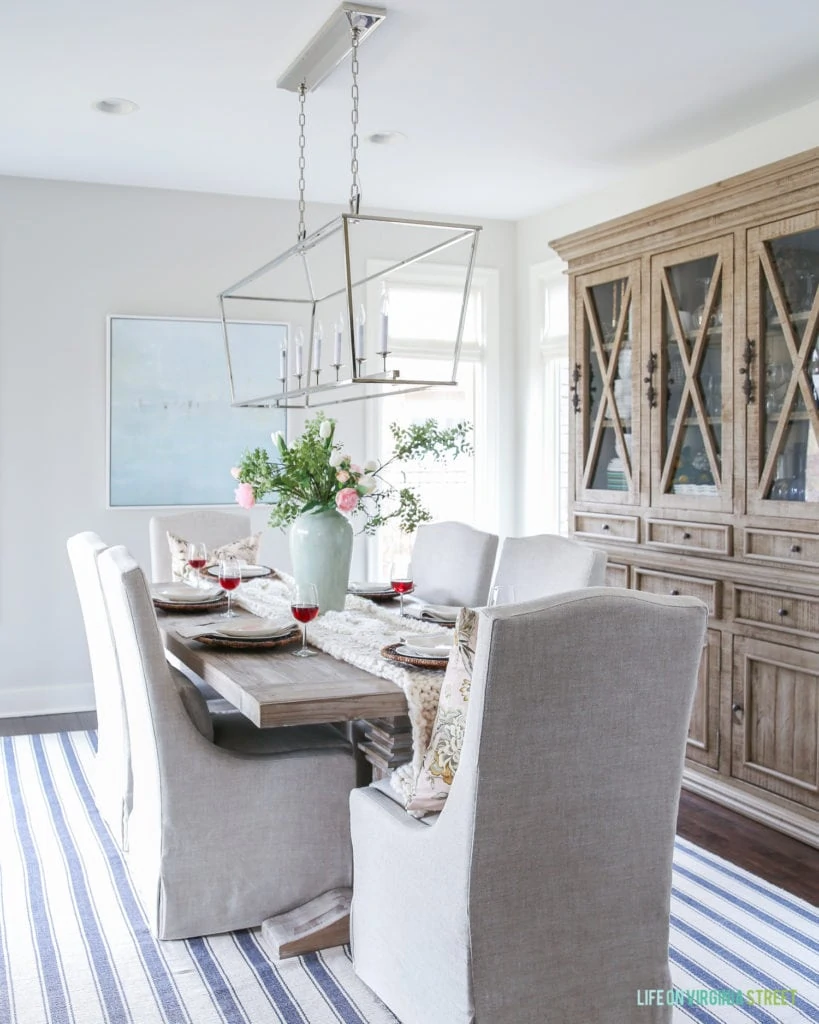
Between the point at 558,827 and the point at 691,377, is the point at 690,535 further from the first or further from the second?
the point at 558,827

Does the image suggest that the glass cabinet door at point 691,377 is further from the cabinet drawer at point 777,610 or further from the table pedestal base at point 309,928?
the table pedestal base at point 309,928

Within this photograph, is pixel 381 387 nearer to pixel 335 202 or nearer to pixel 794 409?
pixel 335 202

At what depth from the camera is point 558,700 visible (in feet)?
6.04

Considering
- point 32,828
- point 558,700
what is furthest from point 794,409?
point 32,828

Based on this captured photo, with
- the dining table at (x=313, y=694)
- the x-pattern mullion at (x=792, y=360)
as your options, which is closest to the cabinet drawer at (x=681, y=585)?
the x-pattern mullion at (x=792, y=360)

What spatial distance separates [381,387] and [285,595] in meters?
2.27

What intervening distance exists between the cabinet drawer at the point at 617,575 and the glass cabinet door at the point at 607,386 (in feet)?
0.89

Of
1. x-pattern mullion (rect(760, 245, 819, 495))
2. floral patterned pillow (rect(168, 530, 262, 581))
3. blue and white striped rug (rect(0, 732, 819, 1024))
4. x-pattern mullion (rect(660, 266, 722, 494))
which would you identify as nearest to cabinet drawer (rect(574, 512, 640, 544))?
x-pattern mullion (rect(660, 266, 722, 494))

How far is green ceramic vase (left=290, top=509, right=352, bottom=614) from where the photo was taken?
325 cm

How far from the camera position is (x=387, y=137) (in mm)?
4379

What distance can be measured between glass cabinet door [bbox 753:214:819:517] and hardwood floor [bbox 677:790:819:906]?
3.58 ft

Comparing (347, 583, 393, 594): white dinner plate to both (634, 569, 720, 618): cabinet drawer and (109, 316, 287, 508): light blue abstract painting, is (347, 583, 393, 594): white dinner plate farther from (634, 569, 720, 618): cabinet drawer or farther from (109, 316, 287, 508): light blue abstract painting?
(109, 316, 287, 508): light blue abstract painting

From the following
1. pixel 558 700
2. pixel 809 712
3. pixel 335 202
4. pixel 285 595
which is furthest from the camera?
pixel 335 202

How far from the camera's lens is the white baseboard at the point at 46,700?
16.5ft
